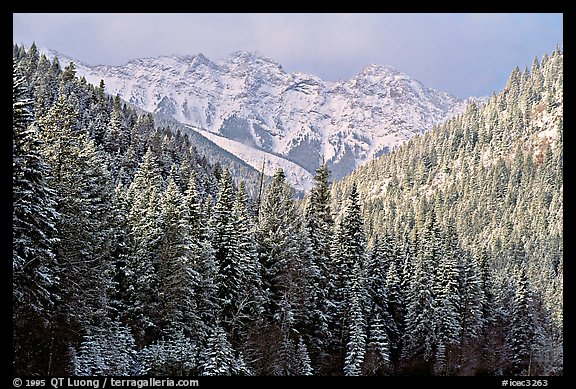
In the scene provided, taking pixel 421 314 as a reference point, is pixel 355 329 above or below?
below

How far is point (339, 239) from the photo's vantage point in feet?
143

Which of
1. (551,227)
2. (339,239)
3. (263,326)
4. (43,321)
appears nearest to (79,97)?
(339,239)

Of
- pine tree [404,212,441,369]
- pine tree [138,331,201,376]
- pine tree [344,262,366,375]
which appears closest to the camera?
pine tree [138,331,201,376]

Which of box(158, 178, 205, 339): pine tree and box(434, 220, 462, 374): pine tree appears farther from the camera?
box(434, 220, 462, 374): pine tree

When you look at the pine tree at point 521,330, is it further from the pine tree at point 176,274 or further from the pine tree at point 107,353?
the pine tree at point 107,353

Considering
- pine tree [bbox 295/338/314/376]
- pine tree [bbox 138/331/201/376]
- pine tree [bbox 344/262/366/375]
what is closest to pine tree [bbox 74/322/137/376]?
pine tree [bbox 138/331/201/376]

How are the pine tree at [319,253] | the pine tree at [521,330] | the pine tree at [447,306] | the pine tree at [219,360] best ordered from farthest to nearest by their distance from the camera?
the pine tree at [521,330], the pine tree at [447,306], the pine tree at [319,253], the pine tree at [219,360]

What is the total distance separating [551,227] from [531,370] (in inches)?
5425

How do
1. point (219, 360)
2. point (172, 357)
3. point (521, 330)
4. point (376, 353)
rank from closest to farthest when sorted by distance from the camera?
point (219, 360)
point (172, 357)
point (376, 353)
point (521, 330)

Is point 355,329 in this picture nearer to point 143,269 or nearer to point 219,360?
point 143,269

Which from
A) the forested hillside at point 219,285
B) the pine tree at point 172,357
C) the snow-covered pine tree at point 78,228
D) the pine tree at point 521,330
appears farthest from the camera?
the pine tree at point 521,330

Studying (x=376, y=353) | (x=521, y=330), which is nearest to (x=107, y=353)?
(x=376, y=353)

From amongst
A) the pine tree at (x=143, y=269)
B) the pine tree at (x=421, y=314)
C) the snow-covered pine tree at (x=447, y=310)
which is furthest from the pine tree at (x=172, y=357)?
the snow-covered pine tree at (x=447, y=310)

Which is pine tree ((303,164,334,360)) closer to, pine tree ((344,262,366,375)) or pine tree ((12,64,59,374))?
pine tree ((344,262,366,375))
